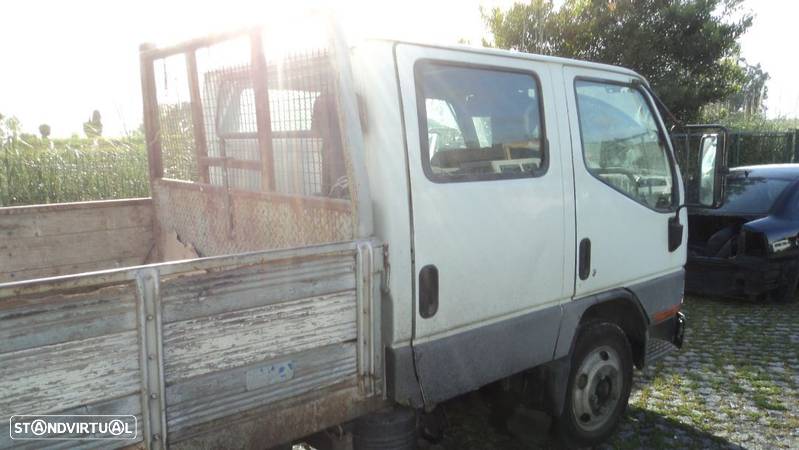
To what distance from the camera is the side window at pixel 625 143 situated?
3514mm

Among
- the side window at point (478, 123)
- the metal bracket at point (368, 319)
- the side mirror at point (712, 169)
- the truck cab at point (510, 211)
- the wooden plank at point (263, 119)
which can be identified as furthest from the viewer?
the side mirror at point (712, 169)

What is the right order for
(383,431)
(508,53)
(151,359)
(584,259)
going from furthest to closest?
1. (584,259)
2. (508,53)
3. (383,431)
4. (151,359)

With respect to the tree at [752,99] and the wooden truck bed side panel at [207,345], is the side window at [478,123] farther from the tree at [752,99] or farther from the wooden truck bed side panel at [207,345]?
the tree at [752,99]

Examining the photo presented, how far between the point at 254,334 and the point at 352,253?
1.52ft

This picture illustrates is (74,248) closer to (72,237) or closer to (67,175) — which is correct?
(72,237)

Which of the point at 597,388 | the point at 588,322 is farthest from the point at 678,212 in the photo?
the point at 597,388

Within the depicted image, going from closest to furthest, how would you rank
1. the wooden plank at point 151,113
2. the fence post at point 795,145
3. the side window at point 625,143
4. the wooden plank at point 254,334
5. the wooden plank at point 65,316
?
the wooden plank at point 65,316 < the wooden plank at point 254,334 < the side window at point 625,143 < the wooden plank at point 151,113 < the fence post at point 795,145

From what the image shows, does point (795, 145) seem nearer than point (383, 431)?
No

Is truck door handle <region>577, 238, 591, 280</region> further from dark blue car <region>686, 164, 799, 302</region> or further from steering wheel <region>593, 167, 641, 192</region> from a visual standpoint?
dark blue car <region>686, 164, 799, 302</region>

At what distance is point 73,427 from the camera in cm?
181

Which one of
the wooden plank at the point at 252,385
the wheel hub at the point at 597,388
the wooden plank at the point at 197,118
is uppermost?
the wooden plank at the point at 197,118

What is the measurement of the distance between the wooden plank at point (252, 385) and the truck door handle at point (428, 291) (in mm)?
359

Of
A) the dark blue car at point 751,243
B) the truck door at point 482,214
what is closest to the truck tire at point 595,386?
the truck door at point 482,214

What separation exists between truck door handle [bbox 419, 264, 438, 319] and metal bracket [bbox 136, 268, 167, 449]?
106cm
